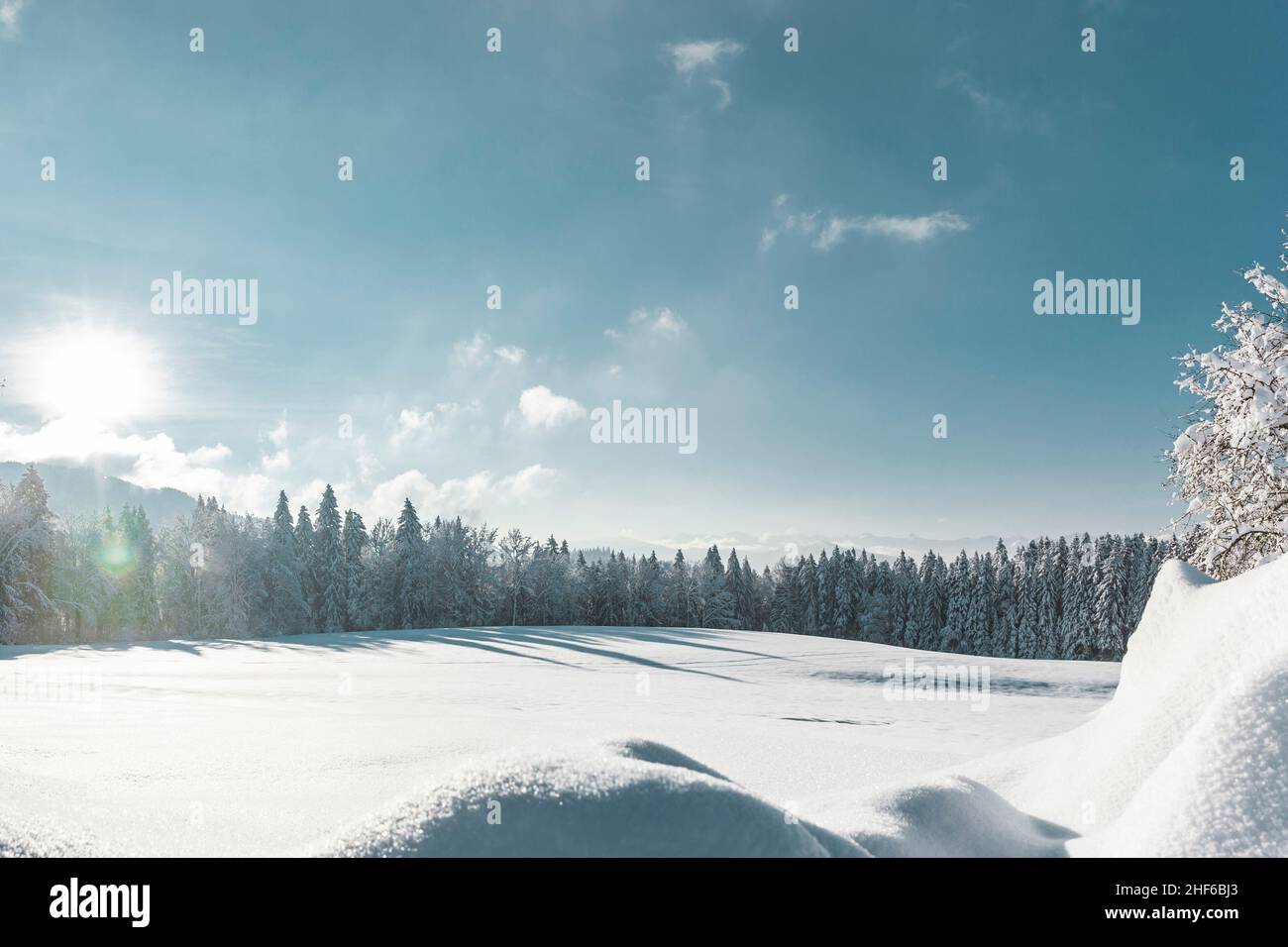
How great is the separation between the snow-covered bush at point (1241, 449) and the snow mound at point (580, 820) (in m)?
11.8

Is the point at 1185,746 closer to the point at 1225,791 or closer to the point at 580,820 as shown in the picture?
the point at 1225,791

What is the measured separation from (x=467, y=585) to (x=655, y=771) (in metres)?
56.0

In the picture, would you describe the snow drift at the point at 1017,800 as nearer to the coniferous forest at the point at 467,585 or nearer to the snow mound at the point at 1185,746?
the snow mound at the point at 1185,746

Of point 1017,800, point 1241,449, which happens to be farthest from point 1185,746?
point 1241,449

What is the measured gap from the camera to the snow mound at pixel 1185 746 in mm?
2152

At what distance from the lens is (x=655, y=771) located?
6.69 feet

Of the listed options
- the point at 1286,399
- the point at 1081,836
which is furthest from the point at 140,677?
the point at 1286,399
